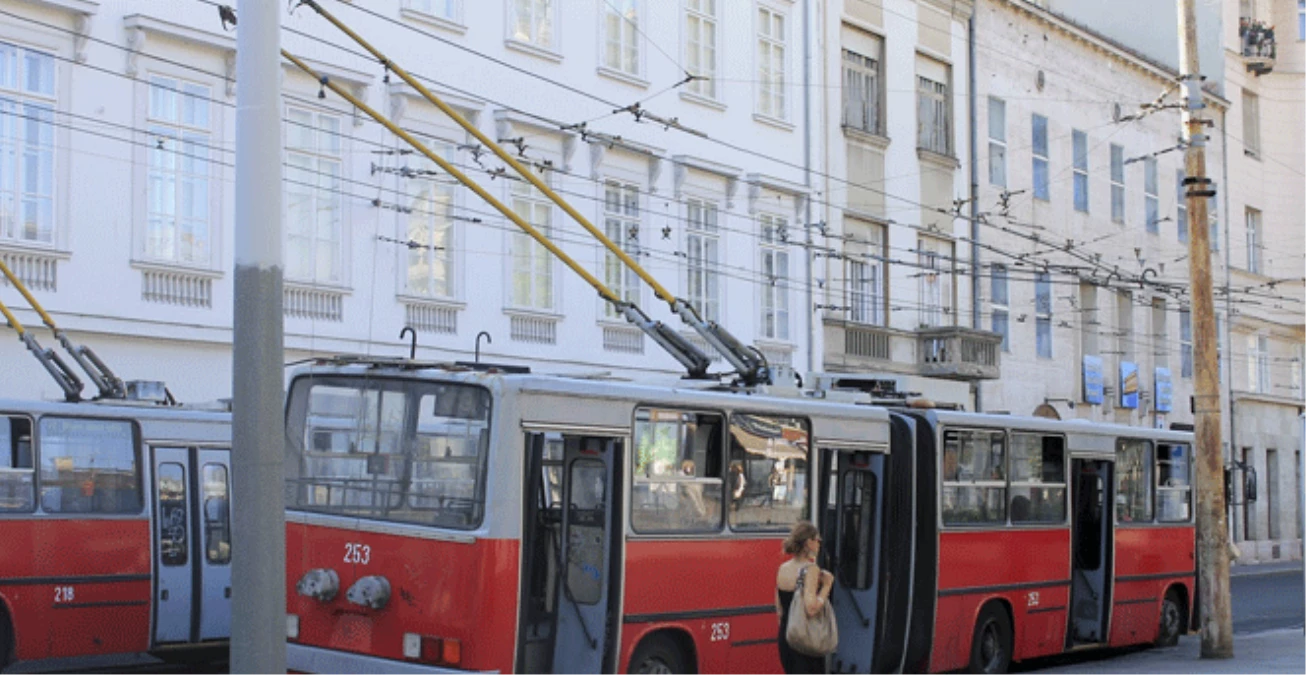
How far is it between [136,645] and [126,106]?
8.39 metres

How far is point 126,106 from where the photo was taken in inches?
886

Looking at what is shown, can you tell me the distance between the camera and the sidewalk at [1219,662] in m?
19.1

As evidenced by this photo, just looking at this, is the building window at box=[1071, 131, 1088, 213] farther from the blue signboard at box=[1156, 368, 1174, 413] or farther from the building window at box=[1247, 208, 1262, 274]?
the building window at box=[1247, 208, 1262, 274]

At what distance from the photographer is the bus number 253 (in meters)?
12.9

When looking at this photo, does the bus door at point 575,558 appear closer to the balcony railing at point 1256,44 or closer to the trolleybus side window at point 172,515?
the trolleybus side window at point 172,515

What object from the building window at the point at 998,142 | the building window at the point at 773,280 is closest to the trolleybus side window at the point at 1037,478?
the building window at the point at 773,280

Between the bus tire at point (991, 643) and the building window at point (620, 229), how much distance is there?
40.6 feet

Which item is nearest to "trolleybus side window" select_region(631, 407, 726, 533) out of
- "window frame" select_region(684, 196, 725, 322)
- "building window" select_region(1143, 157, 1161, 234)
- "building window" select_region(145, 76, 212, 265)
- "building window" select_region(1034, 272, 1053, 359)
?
"building window" select_region(145, 76, 212, 265)

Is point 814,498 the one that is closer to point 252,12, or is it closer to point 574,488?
point 574,488

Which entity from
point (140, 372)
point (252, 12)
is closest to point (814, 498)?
point (252, 12)

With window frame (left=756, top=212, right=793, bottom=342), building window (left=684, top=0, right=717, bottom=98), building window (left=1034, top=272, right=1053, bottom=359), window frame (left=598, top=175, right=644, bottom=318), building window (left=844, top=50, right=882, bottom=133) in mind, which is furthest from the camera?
building window (left=1034, top=272, right=1053, bottom=359)

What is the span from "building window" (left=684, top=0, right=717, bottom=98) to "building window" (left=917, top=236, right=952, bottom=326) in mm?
7762

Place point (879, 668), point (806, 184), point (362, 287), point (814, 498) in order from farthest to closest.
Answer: point (806, 184), point (362, 287), point (879, 668), point (814, 498)

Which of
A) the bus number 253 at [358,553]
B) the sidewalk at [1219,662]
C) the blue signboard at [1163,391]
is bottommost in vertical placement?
the sidewalk at [1219,662]
